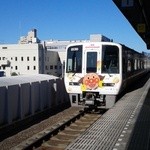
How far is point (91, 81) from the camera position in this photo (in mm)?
13789

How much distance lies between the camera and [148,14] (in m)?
20.0

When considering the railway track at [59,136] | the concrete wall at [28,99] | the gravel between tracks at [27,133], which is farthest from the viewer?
the concrete wall at [28,99]

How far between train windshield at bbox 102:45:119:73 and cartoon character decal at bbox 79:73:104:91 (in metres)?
0.58

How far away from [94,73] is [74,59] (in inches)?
43.9

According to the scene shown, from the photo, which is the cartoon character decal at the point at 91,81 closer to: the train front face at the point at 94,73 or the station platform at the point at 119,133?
the train front face at the point at 94,73

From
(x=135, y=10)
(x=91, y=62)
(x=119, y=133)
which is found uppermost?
(x=135, y=10)

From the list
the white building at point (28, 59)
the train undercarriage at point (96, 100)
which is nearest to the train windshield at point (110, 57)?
the train undercarriage at point (96, 100)

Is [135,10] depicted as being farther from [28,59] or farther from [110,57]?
[28,59]

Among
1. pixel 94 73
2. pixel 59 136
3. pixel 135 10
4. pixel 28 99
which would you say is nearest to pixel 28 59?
pixel 135 10

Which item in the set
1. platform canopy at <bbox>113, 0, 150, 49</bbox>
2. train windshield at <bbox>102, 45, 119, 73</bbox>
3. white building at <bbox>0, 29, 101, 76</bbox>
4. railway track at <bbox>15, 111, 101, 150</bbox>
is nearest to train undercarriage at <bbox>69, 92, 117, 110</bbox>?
railway track at <bbox>15, 111, 101, 150</bbox>

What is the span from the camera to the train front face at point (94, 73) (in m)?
13.7

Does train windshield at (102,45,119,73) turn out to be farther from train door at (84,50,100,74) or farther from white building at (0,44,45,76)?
white building at (0,44,45,76)

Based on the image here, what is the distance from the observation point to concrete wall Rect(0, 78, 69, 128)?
1059 cm

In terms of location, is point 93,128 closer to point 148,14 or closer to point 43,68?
point 148,14
